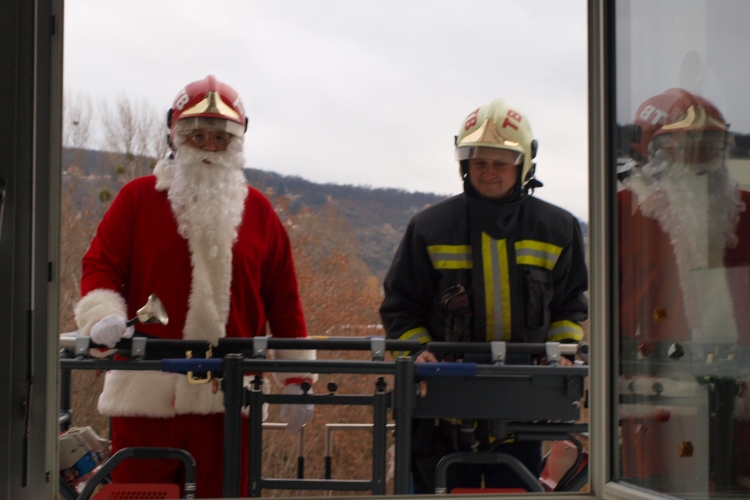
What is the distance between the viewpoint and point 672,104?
1.91 metres

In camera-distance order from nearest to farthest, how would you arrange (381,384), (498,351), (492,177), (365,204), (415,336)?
1. (381,384)
2. (498,351)
3. (415,336)
4. (492,177)
5. (365,204)

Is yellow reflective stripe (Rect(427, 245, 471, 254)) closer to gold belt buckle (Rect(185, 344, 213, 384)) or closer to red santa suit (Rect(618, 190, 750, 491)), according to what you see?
gold belt buckle (Rect(185, 344, 213, 384))

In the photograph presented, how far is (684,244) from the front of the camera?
6.23ft

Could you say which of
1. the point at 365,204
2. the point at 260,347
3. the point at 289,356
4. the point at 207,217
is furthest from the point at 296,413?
the point at 365,204

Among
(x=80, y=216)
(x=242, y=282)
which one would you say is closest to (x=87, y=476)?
(x=242, y=282)

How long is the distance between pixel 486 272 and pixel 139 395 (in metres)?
1.22

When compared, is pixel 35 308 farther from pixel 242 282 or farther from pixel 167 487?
pixel 242 282

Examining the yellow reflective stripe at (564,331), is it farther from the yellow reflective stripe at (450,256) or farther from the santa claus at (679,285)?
the santa claus at (679,285)

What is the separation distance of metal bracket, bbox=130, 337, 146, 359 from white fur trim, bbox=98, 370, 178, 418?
0.97 feet

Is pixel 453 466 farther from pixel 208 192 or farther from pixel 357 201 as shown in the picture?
pixel 357 201

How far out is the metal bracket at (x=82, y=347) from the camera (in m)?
2.59

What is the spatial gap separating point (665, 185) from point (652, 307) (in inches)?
11.0

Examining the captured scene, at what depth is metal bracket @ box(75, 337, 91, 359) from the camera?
102 inches

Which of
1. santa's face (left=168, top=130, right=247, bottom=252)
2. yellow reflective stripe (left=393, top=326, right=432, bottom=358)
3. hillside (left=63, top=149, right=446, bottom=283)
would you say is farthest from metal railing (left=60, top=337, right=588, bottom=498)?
hillside (left=63, top=149, right=446, bottom=283)
